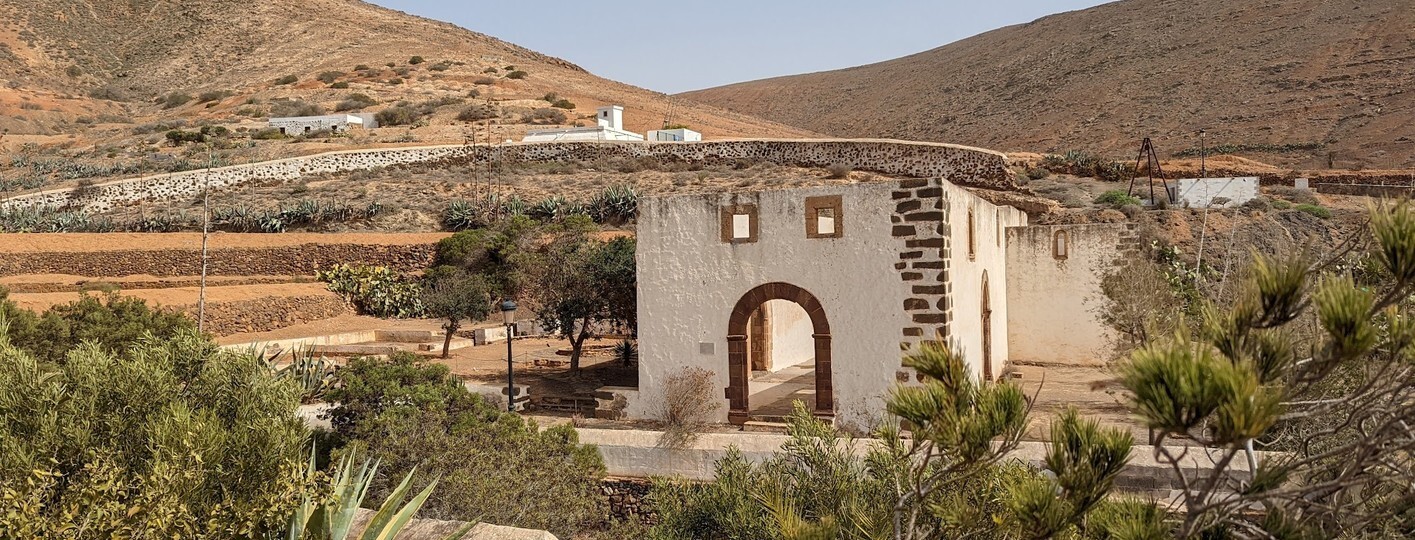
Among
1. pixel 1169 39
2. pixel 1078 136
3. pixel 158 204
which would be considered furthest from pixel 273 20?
pixel 1169 39

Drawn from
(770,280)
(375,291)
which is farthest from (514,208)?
(770,280)

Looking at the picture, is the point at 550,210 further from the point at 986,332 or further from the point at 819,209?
the point at 819,209

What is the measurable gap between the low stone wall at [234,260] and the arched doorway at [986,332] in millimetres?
19472

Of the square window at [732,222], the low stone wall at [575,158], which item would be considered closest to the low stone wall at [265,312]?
the low stone wall at [575,158]

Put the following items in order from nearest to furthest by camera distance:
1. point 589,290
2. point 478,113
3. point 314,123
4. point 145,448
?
point 145,448
point 589,290
point 314,123
point 478,113

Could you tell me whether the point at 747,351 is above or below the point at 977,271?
below

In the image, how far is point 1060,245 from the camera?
17766mm

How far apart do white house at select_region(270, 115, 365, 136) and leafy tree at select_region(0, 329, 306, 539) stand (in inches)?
1811

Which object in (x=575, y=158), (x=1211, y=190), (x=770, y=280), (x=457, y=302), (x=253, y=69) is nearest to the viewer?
(x=770, y=280)

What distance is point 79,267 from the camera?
26.4m

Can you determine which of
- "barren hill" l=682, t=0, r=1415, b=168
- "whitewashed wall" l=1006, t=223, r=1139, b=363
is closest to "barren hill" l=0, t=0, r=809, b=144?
"barren hill" l=682, t=0, r=1415, b=168

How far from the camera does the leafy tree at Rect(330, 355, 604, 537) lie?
26.7 ft

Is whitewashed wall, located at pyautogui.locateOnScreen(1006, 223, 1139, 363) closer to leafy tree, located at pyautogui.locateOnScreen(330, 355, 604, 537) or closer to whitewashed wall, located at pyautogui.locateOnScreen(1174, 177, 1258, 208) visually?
leafy tree, located at pyautogui.locateOnScreen(330, 355, 604, 537)

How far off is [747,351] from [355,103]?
49.2 m
